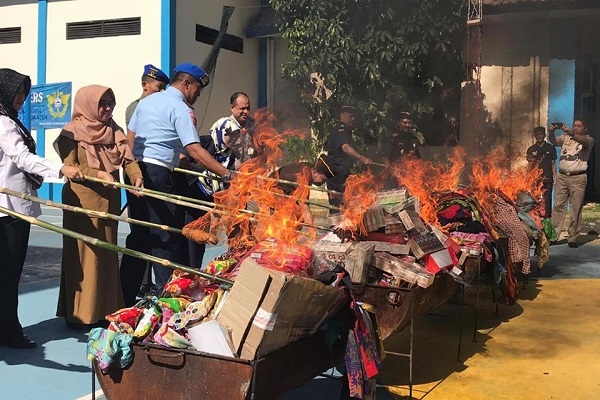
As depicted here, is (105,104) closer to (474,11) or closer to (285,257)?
(285,257)

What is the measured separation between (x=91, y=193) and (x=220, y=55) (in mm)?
10532

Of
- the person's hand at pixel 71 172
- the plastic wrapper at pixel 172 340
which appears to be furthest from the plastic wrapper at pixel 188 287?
the person's hand at pixel 71 172

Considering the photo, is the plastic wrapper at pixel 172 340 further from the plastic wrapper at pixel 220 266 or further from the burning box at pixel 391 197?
the burning box at pixel 391 197

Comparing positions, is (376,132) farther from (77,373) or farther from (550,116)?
(77,373)

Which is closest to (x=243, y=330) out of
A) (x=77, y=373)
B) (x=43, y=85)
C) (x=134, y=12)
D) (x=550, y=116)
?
(x=77, y=373)

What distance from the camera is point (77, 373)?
4.33 meters

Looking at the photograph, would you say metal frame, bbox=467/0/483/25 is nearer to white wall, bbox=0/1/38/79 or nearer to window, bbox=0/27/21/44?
white wall, bbox=0/1/38/79

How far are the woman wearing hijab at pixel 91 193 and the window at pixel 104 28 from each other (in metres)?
9.19

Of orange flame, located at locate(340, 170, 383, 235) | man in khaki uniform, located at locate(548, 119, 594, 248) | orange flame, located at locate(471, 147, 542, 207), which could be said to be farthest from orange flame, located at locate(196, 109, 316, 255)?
man in khaki uniform, located at locate(548, 119, 594, 248)

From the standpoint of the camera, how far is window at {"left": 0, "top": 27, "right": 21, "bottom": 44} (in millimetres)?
14992

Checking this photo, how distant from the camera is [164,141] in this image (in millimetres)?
5023

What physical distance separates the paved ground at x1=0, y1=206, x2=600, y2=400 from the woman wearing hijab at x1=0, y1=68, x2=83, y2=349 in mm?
271

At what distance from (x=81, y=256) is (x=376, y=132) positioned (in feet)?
21.7

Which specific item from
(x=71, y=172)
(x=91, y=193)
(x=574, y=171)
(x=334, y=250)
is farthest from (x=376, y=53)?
(x=71, y=172)
